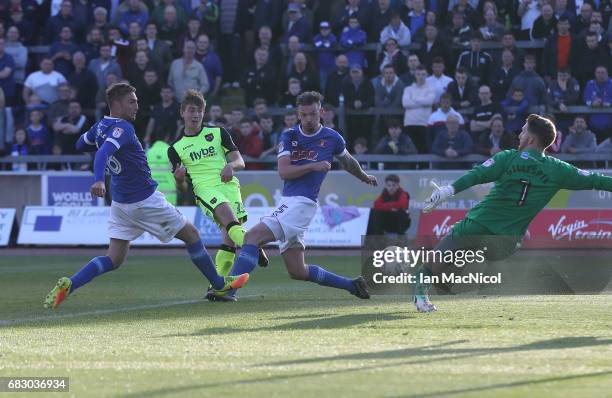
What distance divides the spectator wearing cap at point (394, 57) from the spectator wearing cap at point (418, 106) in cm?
66

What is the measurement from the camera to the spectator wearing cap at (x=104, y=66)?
24.4m

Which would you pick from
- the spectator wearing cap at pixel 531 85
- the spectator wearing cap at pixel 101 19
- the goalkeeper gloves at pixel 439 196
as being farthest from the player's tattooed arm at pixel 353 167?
the spectator wearing cap at pixel 101 19

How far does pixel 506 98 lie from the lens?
22297mm

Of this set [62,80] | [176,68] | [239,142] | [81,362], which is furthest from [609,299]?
[62,80]

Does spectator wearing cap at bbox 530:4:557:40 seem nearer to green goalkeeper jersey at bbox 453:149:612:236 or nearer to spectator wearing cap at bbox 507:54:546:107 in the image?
spectator wearing cap at bbox 507:54:546:107

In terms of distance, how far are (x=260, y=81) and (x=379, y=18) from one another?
277cm

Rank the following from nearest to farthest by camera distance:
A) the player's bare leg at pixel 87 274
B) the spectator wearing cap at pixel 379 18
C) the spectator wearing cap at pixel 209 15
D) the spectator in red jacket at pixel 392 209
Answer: the player's bare leg at pixel 87 274 < the spectator in red jacket at pixel 392 209 < the spectator wearing cap at pixel 379 18 < the spectator wearing cap at pixel 209 15

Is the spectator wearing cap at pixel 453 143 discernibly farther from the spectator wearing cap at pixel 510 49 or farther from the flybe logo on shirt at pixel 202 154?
the flybe logo on shirt at pixel 202 154

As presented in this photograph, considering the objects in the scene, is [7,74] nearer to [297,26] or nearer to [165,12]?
[165,12]

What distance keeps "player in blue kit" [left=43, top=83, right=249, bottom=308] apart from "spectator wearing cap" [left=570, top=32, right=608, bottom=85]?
12.8 metres

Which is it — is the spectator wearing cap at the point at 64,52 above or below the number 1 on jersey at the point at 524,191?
above

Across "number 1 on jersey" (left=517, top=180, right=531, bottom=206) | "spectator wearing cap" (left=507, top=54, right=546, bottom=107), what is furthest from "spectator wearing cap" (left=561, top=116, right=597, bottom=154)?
"number 1 on jersey" (left=517, top=180, right=531, bottom=206)

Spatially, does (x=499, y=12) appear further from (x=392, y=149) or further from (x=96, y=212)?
(x=96, y=212)

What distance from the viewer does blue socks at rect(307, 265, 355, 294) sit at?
11625 mm
